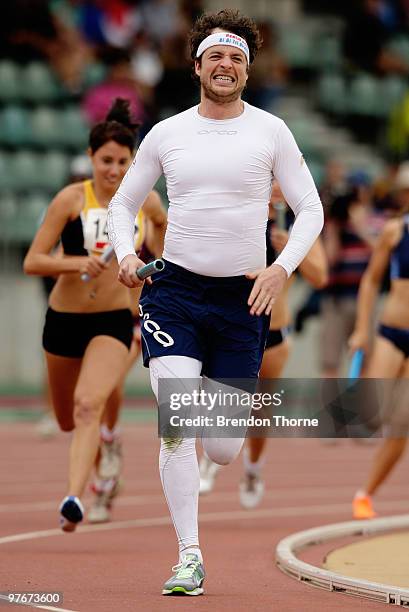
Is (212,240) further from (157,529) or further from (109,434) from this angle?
(109,434)

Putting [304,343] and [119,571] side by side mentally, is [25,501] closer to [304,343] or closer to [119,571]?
[119,571]

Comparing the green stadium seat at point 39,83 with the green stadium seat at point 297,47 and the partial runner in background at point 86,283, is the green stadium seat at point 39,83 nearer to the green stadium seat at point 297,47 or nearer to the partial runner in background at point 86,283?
the green stadium seat at point 297,47

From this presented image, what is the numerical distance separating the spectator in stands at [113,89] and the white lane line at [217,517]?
1043 cm

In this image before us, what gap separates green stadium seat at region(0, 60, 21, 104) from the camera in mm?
22609

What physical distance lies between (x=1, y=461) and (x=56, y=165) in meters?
8.08

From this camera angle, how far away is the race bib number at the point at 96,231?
10086 mm

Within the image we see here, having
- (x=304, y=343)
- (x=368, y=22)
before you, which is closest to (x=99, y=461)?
(x=304, y=343)

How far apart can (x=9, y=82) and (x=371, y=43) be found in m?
6.47

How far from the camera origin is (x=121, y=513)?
37.4ft

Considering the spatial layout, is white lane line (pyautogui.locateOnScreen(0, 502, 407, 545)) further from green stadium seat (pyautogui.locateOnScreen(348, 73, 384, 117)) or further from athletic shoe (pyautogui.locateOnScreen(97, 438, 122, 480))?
green stadium seat (pyautogui.locateOnScreen(348, 73, 384, 117))

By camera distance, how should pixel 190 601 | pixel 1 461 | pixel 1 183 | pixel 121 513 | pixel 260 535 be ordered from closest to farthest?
1. pixel 190 601
2. pixel 260 535
3. pixel 121 513
4. pixel 1 461
5. pixel 1 183

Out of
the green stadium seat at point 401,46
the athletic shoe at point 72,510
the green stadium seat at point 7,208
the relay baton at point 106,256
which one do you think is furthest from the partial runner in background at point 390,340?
the green stadium seat at point 401,46

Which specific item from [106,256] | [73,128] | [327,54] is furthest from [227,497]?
[327,54]

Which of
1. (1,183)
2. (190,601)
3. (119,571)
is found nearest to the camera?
(190,601)
